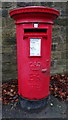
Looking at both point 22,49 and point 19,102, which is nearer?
point 22,49

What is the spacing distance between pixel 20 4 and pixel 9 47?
1.06m

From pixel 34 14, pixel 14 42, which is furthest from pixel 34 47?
pixel 14 42

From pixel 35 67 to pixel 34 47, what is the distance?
1.09 ft

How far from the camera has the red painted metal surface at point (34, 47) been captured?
Result: 2.03m

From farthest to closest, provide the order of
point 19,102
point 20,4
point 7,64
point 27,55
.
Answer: point 7,64, point 20,4, point 19,102, point 27,55

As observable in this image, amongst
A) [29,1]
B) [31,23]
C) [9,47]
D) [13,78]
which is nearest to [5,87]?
[13,78]

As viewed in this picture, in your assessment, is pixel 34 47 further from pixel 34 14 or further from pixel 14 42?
pixel 14 42

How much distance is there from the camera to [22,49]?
220 cm

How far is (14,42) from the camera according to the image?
3299 mm

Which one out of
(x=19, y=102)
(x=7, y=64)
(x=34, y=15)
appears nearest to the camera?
(x=34, y=15)

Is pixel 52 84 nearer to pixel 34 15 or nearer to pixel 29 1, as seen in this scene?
pixel 34 15

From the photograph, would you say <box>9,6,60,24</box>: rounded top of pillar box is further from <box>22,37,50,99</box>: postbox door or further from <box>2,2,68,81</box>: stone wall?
<box>2,2,68,81</box>: stone wall

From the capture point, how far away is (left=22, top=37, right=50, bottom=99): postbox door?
6.94 ft

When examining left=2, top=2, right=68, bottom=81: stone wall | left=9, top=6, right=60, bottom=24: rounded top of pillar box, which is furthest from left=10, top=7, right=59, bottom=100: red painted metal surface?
left=2, top=2, right=68, bottom=81: stone wall
